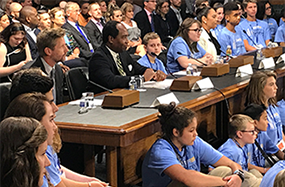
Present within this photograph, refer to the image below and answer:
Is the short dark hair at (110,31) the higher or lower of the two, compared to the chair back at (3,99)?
higher

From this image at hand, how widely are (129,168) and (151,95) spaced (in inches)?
25.4

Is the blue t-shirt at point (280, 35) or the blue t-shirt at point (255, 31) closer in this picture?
the blue t-shirt at point (255, 31)

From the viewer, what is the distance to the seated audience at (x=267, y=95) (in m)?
3.52

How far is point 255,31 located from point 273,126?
11.5 feet

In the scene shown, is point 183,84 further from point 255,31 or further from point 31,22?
point 255,31

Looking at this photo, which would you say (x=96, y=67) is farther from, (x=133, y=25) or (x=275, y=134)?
(x=133, y=25)

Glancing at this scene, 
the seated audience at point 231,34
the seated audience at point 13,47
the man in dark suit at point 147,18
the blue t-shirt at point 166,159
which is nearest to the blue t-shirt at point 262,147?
the blue t-shirt at point 166,159

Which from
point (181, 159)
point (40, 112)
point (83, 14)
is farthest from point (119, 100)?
point (83, 14)

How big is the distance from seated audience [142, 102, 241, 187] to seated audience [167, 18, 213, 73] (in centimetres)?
186

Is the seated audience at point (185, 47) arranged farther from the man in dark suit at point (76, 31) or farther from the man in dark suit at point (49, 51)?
the man in dark suit at point (49, 51)

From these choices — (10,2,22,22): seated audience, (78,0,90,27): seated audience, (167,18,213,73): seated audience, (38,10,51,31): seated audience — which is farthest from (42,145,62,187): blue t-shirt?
(78,0,90,27): seated audience

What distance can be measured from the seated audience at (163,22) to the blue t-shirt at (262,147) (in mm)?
3913

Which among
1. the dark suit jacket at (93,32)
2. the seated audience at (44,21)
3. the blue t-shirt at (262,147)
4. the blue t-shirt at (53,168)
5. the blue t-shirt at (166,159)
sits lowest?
Answer: the blue t-shirt at (262,147)

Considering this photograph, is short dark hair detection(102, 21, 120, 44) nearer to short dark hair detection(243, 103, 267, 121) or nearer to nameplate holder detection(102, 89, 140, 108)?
Result: nameplate holder detection(102, 89, 140, 108)
